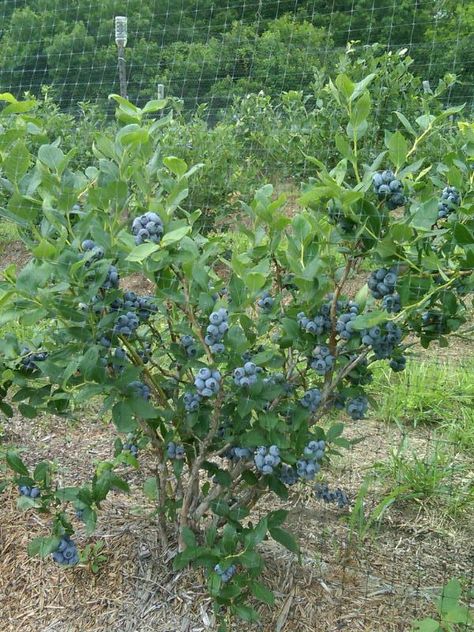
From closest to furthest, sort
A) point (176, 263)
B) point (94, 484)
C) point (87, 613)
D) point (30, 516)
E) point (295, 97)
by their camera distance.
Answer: point (176, 263)
point (94, 484)
point (87, 613)
point (30, 516)
point (295, 97)

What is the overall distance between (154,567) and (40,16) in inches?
283

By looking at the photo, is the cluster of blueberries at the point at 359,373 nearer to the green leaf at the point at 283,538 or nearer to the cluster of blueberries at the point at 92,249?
the green leaf at the point at 283,538

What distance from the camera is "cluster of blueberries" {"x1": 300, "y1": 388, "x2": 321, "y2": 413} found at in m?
1.58

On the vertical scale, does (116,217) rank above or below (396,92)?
above

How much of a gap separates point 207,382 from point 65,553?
0.67 meters

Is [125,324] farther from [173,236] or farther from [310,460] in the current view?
[310,460]

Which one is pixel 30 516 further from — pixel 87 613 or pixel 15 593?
pixel 87 613

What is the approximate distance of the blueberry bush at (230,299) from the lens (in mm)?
1392

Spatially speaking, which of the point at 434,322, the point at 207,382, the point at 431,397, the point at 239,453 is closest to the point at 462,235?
the point at 434,322

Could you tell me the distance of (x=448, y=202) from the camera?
4.92ft

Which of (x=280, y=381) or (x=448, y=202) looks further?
(x=280, y=381)

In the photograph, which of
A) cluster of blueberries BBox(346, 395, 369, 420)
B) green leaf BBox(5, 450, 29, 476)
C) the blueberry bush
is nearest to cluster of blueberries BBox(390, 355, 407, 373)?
the blueberry bush

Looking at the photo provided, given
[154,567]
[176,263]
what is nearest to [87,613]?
[154,567]

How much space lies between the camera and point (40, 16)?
25.3 ft
